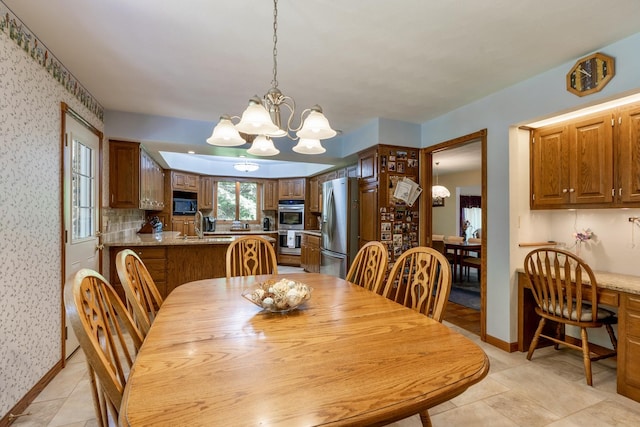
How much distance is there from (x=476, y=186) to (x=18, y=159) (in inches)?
292

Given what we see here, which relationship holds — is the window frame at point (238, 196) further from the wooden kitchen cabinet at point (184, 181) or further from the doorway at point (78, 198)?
the doorway at point (78, 198)

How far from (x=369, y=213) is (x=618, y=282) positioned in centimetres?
231

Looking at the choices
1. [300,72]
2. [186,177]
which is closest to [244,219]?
[186,177]

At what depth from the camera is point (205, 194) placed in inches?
265

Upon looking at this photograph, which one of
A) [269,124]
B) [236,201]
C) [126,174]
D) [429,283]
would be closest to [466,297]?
[429,283]

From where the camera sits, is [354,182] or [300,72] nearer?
[300,72]

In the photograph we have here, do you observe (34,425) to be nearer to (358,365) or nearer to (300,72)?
(358,365)

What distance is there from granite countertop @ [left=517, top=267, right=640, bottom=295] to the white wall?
182mm

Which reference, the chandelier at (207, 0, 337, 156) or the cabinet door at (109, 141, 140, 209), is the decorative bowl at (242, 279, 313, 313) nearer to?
the chandelier at (207, 0, 337, 156)

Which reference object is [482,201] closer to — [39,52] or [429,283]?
[429,283]

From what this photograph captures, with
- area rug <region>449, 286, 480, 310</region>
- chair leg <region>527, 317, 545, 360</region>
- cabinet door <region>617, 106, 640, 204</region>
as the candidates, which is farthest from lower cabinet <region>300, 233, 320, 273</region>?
cabinet door <region>617, 106, 640, 204</region>

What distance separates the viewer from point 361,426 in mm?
701

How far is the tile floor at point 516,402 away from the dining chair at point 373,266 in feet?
Answer: 2.65

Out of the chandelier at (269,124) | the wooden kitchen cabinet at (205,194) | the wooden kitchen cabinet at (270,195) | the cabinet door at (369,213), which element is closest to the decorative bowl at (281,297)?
the chandelier at (269,124)
